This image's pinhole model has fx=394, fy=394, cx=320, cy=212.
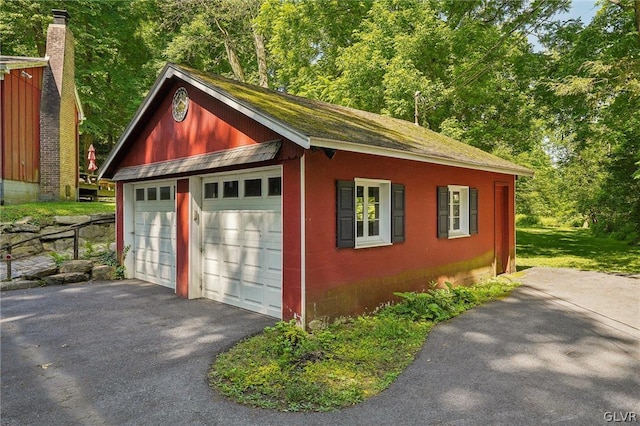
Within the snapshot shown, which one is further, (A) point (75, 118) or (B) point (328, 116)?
(A) point (75, 118)

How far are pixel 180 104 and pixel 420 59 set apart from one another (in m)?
11.6

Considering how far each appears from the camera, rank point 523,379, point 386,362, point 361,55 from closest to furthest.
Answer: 1. point 523,379
2. point 386,362
3. point 361,55

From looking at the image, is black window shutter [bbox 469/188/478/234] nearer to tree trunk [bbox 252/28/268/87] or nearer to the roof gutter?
the roof gutter

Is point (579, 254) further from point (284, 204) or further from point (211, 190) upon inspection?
point (211, 190)

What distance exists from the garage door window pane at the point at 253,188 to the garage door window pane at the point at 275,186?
0.30m

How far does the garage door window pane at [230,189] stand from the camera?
23.8 feet

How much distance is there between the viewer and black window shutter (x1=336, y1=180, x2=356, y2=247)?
6105 mm

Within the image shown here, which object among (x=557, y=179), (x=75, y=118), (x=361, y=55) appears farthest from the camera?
(x=557, y=179)

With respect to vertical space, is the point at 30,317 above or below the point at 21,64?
below

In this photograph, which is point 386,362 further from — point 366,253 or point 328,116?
point 328,116

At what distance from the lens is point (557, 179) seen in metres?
31.2

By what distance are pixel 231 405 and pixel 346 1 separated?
2015 cm

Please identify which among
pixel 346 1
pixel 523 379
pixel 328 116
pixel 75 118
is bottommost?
pixel 523 379

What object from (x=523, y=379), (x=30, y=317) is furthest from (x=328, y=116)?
(x=30, y=317)
